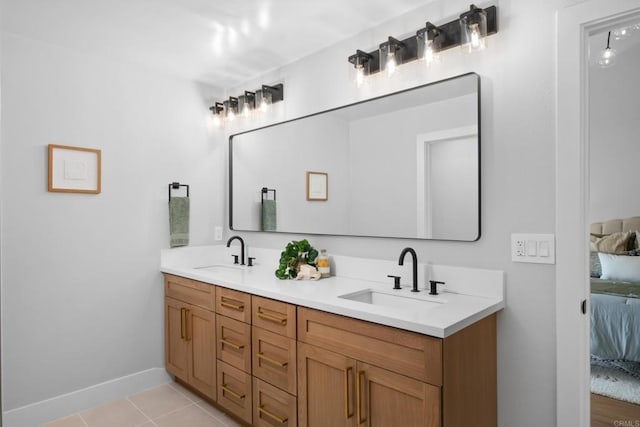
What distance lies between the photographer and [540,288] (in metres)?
1.75

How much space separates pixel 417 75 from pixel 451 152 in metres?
0.48

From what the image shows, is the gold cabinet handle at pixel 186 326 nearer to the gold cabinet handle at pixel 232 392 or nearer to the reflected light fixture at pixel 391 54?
the gold cabinet handle at pixel 232 392

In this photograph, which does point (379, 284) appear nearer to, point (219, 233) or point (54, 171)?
point (219, 233)

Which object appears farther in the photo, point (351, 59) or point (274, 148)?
point (274, 148)

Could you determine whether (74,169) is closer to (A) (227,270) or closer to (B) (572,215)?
(A) (227,270)

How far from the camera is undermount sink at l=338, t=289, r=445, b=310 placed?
1.93 meters

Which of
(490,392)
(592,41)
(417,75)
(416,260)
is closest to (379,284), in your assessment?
(416,260)

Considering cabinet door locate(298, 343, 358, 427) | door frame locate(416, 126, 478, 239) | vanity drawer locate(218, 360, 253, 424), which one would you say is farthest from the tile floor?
door frame locate(416, 126, 478, 239)

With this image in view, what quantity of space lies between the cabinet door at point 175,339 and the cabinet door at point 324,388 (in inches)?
47.0

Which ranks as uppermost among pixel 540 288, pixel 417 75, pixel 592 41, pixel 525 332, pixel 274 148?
pixel 592 41

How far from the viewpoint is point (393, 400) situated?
5.24 feet

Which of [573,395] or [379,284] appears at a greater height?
[379,284]

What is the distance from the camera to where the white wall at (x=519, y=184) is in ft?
5.71

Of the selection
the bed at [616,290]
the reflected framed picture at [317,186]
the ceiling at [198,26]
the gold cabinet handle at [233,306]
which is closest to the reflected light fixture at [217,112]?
the ceiling at [198,26]
